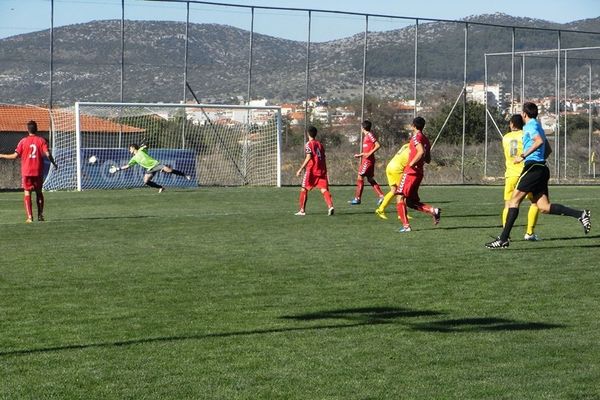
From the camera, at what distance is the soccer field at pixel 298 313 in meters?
7.41

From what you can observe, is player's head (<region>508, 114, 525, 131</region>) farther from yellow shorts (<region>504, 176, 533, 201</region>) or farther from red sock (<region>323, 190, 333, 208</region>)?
red sock (<region>323, 190, 333, 208</region>)

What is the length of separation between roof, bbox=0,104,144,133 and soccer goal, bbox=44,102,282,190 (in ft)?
0.11

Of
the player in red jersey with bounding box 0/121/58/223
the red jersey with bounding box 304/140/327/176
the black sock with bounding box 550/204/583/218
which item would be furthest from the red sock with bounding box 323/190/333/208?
the black sock with bounding box 550/204/583/218

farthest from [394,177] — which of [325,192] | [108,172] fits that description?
[108,172]

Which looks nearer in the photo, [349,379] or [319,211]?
[349,379]

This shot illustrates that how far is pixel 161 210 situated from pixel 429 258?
1141cm

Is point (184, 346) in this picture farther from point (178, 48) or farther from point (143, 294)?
point (178, 48)

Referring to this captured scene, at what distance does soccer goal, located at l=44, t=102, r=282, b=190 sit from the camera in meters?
35.0

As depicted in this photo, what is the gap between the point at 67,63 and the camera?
128 feet

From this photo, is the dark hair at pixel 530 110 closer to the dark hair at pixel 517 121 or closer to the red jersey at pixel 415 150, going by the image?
the dark hair at pixel 517 121

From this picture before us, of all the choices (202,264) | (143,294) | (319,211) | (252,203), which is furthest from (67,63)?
(143,294)

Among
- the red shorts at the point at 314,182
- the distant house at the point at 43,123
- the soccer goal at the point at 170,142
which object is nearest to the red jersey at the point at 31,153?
the red shorts at the point at 314,182

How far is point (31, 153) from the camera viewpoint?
69.6ft

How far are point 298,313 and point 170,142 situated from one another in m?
28.1
